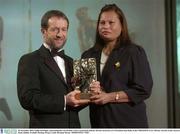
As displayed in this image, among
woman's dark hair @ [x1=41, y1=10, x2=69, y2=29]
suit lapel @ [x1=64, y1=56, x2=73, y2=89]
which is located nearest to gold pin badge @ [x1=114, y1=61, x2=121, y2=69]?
suit lapel @ [x1=64, y1=56, x2=73, y2=89]

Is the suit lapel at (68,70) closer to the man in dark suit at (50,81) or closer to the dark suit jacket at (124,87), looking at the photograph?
the man in dark suit at (50,81)

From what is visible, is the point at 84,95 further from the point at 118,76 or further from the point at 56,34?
the point at 56,34

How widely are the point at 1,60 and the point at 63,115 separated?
1.41 feet

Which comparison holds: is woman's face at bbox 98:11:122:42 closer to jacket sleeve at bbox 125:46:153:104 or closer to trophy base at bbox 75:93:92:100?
jacket sleeve at bbox 125:46:153:104

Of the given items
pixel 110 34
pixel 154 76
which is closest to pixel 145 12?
pixel 110 34

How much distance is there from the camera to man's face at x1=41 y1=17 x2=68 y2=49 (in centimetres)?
185

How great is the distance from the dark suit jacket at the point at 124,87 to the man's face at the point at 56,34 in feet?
0.74

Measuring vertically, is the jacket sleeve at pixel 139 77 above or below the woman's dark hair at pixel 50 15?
below

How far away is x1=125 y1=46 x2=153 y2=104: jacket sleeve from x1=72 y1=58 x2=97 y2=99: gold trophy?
0.63 ft

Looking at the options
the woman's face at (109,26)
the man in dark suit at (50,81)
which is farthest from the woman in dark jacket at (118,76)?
the man in dark suit at (50,81)

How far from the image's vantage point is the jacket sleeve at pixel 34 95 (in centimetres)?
181

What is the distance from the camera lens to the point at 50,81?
1819 millimetres

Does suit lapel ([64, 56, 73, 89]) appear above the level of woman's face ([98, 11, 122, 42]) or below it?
below

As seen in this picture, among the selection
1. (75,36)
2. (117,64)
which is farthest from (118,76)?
(75,36)
